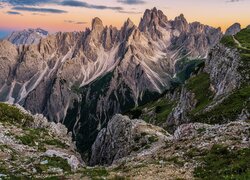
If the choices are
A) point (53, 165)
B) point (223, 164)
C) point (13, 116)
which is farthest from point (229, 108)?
point (223, 164)

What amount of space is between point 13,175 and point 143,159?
13871 mm

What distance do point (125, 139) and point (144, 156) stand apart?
2400 cm

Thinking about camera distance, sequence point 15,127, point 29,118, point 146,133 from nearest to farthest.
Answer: point 15,127, point 146,133, point 29,118

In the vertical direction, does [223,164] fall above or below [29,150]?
above

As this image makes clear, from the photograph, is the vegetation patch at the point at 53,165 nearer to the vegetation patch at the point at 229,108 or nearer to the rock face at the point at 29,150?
the rock face at the point at 29,150

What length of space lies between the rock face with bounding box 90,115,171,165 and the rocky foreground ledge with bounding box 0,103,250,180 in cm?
25

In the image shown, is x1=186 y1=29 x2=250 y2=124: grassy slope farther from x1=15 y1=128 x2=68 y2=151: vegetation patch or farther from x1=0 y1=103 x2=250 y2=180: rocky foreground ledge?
x1=15 y1=128 x2=68 y2=151: vegetation patch

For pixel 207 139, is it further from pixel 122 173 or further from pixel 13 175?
pixel 13 175

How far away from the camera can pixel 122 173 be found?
3297 centimetres

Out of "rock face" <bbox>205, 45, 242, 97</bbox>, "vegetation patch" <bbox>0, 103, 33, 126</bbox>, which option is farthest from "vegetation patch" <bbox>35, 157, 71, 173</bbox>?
"rock face" <bbox>205, 45, 242, 97</bbox>

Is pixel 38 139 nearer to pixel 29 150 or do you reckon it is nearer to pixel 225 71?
pixel 29 150

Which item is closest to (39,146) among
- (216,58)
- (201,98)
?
(201,98)

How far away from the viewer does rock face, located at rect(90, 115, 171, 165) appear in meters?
60.1

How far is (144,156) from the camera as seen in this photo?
139 feet
